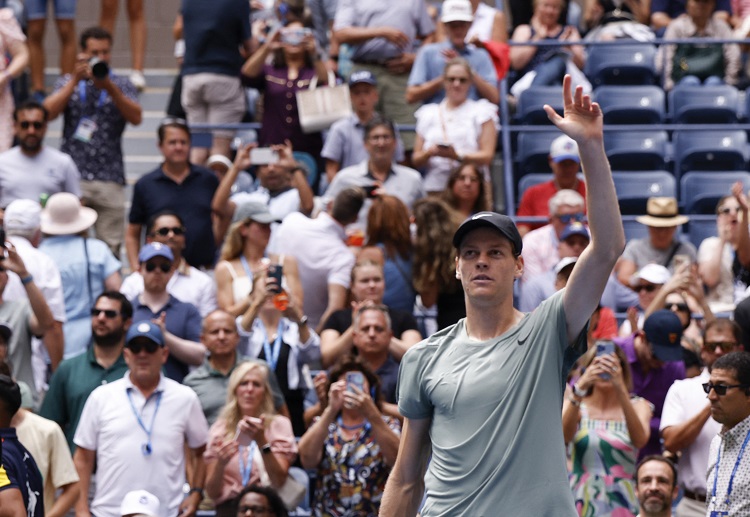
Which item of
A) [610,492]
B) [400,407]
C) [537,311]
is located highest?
[537,311]

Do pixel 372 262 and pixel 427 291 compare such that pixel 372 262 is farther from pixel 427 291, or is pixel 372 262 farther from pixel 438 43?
pixel 438 43

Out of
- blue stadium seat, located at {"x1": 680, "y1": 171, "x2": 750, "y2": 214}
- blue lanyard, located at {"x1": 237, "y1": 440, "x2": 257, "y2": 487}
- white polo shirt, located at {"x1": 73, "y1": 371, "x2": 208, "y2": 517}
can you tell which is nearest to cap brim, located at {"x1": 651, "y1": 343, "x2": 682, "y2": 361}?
blue lanyard, located at {"x1": 237, "y1": 440, "x2": 257, "y2": 487}

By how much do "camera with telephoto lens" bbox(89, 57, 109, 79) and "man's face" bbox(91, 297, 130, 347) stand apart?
3.16 meters

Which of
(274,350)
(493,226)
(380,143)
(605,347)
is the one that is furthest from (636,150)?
(493,226)

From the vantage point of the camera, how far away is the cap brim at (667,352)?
335 inches

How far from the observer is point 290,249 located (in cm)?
1002

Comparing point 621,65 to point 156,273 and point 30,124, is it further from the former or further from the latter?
point 156,273

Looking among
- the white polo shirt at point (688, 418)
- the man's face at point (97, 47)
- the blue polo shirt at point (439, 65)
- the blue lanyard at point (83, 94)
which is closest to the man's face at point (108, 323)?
the white polo shirt at point (688, 418)

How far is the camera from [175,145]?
1077 cm

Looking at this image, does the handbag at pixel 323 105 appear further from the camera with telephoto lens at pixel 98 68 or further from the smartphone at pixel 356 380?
the smartphone at pixel 356 380

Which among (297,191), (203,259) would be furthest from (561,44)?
(203,259)

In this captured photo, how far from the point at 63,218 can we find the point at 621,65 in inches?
222

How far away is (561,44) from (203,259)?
4106 mm

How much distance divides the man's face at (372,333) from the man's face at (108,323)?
1384 mm
